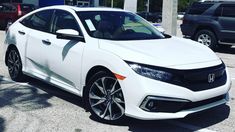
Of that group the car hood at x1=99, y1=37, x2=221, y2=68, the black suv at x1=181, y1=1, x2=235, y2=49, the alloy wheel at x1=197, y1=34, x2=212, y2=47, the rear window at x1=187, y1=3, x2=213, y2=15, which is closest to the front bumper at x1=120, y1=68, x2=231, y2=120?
the car hood at x1=99, y1=37, x2=221, y2=68

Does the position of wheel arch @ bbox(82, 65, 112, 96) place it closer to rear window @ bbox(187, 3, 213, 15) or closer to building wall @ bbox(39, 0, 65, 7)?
rear window @ bbox(187, 3, 213, 15)

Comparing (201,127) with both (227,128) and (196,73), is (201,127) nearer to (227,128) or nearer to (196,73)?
(227,128)

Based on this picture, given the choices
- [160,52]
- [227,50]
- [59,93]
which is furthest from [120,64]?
[227,50]

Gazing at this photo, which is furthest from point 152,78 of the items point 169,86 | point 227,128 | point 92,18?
point 92,18

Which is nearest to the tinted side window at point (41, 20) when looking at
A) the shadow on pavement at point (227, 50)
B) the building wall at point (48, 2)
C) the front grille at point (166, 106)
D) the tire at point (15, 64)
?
the tire at point (15, 64)

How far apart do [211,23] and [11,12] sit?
37.2ft

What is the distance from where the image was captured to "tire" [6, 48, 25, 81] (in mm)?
7322

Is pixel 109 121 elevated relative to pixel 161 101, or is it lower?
lower

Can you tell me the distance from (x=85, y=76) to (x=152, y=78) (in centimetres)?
122

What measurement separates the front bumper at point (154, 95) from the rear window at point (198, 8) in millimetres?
9389

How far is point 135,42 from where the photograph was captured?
5.50m

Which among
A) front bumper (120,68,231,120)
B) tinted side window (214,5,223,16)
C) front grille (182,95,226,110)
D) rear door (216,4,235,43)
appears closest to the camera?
front bumper (120,68,231,120)

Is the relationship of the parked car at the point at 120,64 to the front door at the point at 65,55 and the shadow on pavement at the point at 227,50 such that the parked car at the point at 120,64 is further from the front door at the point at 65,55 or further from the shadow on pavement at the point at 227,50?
the shadow on pavement at the point at 227,50

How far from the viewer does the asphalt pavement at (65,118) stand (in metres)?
5.09
